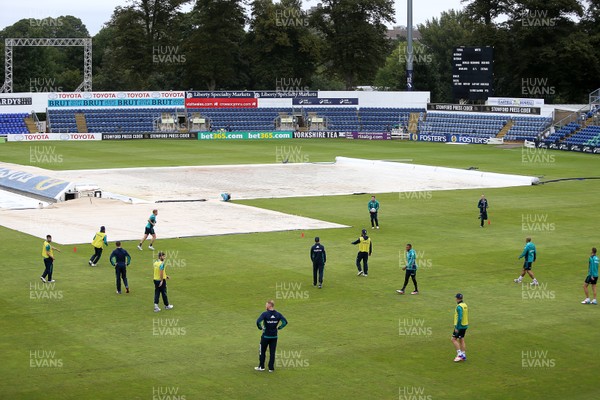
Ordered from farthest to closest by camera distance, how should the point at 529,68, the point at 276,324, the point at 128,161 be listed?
the point at 529,68
the point at 128,161
the point at 276,324

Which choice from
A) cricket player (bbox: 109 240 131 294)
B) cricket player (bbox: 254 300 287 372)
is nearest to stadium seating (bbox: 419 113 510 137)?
cricket player (bbox: 109 240 131 294)

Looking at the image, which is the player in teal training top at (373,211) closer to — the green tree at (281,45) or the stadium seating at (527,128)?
the stadium seating at (527,128)

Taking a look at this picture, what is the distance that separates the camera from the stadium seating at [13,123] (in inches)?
3558

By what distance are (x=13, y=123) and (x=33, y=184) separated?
46.5m

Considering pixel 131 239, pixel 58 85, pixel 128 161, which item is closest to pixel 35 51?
pixel 58 85

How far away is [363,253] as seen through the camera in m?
28.9

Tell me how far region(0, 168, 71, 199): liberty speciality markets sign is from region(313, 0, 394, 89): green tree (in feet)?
224

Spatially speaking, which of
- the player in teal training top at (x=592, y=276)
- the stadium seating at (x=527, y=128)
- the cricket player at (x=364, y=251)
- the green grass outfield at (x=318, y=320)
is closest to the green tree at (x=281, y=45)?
the stadium seating at (x=527, y=128)

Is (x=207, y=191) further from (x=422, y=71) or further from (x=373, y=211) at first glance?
(x=422, y=71)

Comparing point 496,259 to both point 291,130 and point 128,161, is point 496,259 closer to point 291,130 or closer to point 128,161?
point 128,161

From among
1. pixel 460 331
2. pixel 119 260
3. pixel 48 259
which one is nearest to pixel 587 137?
pixel 119 260

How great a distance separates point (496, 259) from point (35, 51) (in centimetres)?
10316

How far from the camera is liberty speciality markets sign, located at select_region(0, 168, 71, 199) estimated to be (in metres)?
45.8

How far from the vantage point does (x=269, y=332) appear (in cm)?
1945
